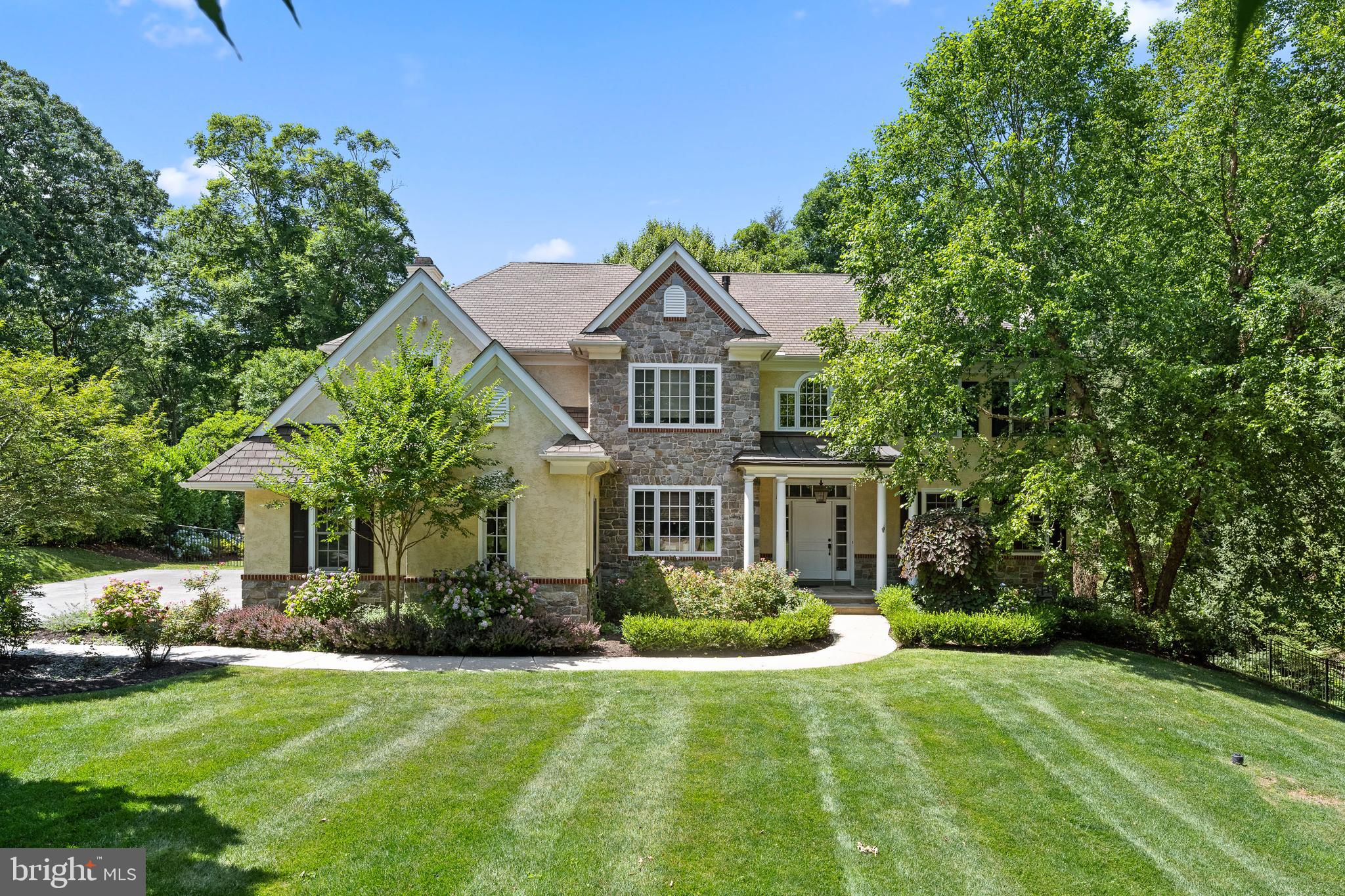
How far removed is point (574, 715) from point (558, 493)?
571 cm

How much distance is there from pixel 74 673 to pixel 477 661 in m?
5.92

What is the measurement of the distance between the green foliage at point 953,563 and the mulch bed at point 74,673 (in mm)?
13083

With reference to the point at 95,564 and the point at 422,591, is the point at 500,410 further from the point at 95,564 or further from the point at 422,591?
the point at 95,564

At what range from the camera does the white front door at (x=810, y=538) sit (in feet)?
68.4

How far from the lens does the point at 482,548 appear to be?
15312mm

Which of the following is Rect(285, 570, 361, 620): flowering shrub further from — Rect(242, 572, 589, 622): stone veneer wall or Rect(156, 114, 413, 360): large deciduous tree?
Rect(156, 114, 413, 360): large deciduous tree

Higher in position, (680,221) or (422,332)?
(680,221)

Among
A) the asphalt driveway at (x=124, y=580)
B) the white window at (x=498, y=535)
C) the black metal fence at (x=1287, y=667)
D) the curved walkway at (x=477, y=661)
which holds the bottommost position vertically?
the black metal fence at (x=1287, y=667)

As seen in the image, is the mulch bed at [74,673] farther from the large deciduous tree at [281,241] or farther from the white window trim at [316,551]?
the large deciduous tree at [281,241]

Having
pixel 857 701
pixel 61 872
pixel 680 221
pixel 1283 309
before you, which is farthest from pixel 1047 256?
pixel 680 221

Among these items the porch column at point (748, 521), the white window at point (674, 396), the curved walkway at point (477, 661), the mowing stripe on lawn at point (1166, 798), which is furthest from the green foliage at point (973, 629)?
the white window at point (674, 396)

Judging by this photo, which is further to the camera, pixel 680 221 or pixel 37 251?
pixel 680 221

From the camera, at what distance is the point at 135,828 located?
6836 mm

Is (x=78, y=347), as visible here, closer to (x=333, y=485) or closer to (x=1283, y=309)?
(x=333, y=485)
